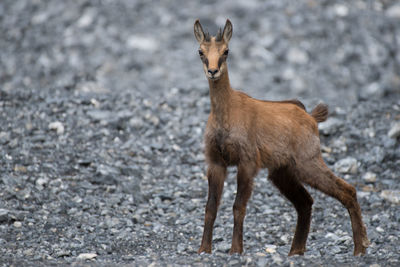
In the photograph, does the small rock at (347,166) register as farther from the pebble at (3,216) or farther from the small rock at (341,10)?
the small rock at (341,10)

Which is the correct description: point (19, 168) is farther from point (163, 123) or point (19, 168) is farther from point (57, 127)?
point (163, 123)

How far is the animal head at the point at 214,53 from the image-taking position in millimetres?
7693

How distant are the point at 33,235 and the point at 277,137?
3.73 metres

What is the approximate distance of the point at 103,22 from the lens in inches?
709

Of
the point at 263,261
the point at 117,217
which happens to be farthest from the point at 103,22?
the point at 263,261

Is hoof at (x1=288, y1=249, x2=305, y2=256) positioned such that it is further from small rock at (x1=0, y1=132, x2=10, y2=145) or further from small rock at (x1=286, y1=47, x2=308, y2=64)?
small rock at (x1=286, y1=47, x2=308, y2=64)

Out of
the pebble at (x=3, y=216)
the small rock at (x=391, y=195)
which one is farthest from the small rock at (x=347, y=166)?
the pebble at (x=3, y=216)

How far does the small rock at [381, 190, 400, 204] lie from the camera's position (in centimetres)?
1075

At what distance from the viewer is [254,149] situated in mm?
7984

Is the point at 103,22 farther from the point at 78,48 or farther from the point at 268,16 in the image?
the point at 268,16

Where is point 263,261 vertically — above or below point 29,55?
below

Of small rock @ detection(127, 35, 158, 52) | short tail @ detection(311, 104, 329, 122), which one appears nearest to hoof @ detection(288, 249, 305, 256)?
short tail @ detection(311, 104, 329, 122)

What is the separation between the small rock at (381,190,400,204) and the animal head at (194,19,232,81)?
449 centimetres

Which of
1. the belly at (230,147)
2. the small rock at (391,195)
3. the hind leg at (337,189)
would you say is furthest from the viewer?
the small rock at (391,195)
